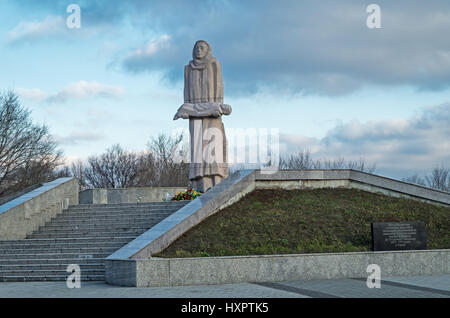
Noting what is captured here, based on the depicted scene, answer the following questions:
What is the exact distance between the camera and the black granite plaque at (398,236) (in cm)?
1304

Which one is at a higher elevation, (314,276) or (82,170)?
(82,170)

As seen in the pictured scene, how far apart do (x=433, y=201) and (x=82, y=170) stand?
46.9 m

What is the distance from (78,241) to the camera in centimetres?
1448

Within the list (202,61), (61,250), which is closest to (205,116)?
(202,61)

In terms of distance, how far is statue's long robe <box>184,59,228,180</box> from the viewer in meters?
18.9

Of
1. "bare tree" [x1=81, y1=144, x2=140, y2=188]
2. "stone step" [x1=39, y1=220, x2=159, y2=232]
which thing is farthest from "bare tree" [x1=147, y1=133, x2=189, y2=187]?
"stone step" [x1=39, y1=220, x2=159, y2=232]

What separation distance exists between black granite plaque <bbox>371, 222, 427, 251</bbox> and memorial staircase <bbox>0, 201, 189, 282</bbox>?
5.87 m

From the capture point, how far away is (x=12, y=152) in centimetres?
3359

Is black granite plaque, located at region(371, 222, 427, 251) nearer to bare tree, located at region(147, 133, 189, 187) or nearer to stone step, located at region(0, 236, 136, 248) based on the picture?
stone step, located at region(0, 236, 136, 248)

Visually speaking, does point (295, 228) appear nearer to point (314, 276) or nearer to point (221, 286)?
point (314, 276)

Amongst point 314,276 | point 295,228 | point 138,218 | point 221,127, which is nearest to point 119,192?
point 221,127

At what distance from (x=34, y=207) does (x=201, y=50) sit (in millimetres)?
7419

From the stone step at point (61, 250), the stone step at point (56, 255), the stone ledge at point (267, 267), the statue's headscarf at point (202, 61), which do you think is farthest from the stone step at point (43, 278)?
the statue's headscarf at point (202, 61)

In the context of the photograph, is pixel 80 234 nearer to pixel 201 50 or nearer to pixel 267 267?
pixel 267 267
